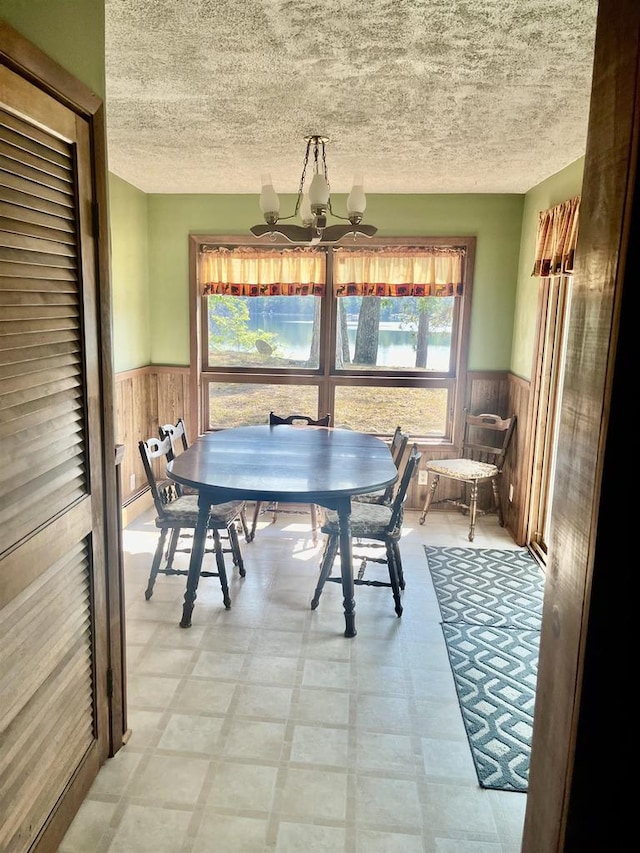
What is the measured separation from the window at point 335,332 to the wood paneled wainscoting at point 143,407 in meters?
0.16

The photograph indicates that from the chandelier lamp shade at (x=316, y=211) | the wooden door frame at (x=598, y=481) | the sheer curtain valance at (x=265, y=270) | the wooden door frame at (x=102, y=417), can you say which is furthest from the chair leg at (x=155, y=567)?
the wooden door frame at (x=598, y=481)

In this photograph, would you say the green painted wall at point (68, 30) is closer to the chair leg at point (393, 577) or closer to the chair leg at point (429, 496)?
the chair leg at point (393, 577)

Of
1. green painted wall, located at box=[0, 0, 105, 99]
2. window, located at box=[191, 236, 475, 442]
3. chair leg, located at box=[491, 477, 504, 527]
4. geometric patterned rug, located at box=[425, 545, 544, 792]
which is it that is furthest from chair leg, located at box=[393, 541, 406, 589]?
green painted wall, located at box=[0, 0, 105, 99]

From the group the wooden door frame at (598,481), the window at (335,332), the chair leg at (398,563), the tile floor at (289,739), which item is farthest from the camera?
the window at (335,332)

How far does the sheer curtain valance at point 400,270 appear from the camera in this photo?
4625 mm

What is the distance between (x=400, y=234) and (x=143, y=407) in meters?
2.48

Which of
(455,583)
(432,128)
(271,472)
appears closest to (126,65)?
(432,128)

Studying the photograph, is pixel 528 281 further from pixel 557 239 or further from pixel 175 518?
pixel 175 518

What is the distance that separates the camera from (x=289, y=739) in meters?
2.18

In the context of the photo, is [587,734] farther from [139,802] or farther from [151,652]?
[151,652]

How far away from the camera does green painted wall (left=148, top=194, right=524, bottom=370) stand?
4547mm

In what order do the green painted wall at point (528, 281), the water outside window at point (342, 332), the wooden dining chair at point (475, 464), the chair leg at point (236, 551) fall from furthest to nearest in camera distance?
the water outside window at point (342, 332) → the wooden dining chair at point (475, 464) → the green painted wall at point (528, 281) → the chair leg at point (236, 551)

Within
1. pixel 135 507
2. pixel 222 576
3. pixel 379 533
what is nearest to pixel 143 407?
pixel 135 507

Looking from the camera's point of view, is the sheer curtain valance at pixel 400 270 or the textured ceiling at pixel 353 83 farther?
the sheer curtain valance at pixel 400 270
